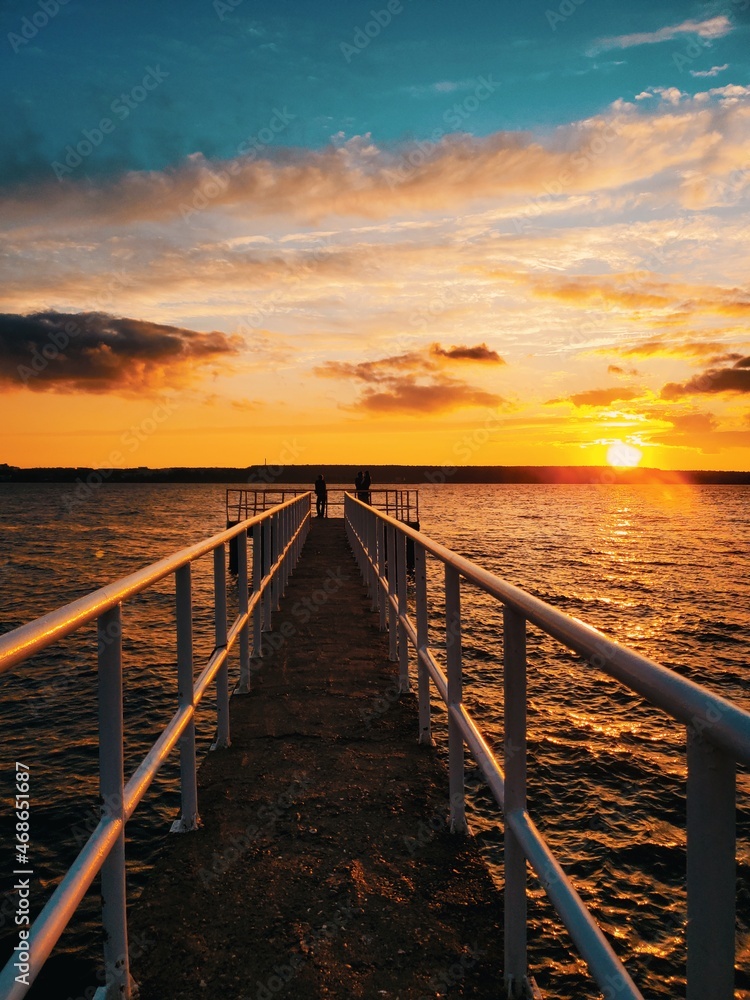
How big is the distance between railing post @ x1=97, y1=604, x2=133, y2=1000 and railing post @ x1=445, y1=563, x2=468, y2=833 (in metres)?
1.38

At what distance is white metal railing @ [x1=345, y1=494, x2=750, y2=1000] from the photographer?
105 cm

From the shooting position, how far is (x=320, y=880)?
288 cm

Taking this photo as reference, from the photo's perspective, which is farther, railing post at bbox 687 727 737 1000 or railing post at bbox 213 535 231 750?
railing post at bbox 213 535 231 750

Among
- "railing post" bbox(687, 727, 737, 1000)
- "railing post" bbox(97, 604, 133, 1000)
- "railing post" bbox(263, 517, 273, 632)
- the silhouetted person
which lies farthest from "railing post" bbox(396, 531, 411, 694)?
the silhouetted person

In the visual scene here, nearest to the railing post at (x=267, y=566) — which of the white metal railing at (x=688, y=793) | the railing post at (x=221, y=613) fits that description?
the railing post at (x=221, y=613)

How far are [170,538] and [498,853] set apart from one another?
45320mm

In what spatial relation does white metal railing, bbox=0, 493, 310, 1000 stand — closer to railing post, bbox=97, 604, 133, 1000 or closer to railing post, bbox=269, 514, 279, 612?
railing post, bbox=97, 604, 133, 1000

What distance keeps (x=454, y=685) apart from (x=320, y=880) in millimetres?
967

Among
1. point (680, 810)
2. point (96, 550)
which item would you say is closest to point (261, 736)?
point (680, 810)

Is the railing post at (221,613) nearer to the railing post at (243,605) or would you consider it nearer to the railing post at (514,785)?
the railing post at (243,605)

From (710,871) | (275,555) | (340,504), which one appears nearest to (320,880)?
(710,871)

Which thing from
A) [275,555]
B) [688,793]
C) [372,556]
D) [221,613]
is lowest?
[372,556]

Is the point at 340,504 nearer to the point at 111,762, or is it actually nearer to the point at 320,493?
the point at 320,493

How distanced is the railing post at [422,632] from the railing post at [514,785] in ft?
5.46
